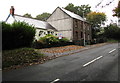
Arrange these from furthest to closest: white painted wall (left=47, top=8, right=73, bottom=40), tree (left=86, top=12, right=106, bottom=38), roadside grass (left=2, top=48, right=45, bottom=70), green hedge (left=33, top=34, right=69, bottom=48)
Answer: tree (left=86, top=12, right=106, bottom=38)
white painted wall (left=47, top=8, right=73, bottom=40)
green hedge (left=33, top=34, right=69, bottom=48)
roadside grass (left=2, top=48, right=45, bottom=70)

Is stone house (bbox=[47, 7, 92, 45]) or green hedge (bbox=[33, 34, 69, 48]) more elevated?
stone house (bbox=[47, 7, 92, 45])

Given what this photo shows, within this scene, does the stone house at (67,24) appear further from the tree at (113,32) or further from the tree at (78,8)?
the tree at (78,8)

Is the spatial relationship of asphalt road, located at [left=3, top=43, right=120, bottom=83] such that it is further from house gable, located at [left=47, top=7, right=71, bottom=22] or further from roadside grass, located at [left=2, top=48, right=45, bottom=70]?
house gable, located at [left=47, top=7, right=71, bottom=22]

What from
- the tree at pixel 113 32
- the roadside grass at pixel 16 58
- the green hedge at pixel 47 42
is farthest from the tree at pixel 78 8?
the roadside grass at pixel 16 58

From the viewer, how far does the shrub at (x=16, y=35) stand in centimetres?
933

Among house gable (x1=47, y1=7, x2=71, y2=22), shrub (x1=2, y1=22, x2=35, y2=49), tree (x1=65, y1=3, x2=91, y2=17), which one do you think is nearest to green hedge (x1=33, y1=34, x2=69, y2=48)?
shrub (x1=2, y1=22, x2=35, y2=49)

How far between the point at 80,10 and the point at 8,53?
163 ft

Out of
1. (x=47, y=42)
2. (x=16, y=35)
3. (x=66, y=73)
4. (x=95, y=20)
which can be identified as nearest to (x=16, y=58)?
(x=16, y=35)

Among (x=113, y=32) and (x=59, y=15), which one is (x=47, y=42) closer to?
(x=59, y=15)

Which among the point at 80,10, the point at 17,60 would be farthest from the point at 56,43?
the point at 80,10

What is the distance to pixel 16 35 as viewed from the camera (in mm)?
10250

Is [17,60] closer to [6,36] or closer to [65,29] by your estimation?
[6,36]

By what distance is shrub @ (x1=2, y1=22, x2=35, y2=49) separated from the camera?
30.6 feet

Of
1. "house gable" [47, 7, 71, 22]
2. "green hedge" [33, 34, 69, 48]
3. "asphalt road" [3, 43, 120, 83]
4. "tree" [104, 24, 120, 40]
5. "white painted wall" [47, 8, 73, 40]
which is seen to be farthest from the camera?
"tree" [104, 24, 120, 40]
